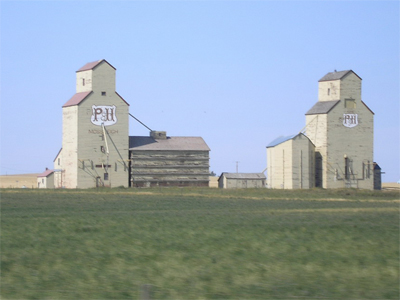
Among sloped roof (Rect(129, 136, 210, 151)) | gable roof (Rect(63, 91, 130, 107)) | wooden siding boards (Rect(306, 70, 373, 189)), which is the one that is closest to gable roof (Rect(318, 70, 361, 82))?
wooden siding boards (Rect(306, 70, 373, 189))

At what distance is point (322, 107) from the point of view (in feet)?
251

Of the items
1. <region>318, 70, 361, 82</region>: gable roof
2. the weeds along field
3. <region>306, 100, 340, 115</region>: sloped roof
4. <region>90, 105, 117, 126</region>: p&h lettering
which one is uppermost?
<region>318, 70, 361, 82</region>: gable roof

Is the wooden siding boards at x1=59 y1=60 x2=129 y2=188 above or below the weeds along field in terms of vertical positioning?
above

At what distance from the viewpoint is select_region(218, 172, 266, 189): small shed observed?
252 ft

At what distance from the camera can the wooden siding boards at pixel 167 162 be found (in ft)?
240

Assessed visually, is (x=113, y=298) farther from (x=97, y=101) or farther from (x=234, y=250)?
(x=97, y=101)

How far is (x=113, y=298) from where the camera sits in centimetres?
1317

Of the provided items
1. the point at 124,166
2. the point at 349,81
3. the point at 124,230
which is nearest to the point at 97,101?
the point at 124,166

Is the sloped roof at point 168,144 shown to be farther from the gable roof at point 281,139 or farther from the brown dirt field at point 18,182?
the brown dirt field at point 18,182

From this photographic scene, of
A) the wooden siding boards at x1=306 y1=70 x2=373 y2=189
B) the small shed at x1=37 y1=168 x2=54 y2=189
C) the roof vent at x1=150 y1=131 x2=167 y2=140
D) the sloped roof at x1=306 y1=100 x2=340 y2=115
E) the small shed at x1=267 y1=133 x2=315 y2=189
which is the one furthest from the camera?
the small shed at x1=37 y1=168 x2=54 y2=189

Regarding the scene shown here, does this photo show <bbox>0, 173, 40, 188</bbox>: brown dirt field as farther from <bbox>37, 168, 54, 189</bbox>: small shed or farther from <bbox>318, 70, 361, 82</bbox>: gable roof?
<bbox>318, 70, 361, 82</bbox>: gable roof

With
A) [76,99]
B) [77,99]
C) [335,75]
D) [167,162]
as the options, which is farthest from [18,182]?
[335,75]

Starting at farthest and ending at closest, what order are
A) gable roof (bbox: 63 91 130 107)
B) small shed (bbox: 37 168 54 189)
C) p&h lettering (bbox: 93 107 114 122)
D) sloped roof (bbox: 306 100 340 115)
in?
small shed (bbox: 37 168 54 189)
sloped roof (bbox: 306 100 340 115)
p&h lettering (bbox: 93 107 114 122)
gable roof (bbox: 63 91 130 107)

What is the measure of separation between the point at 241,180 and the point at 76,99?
2175 cm
